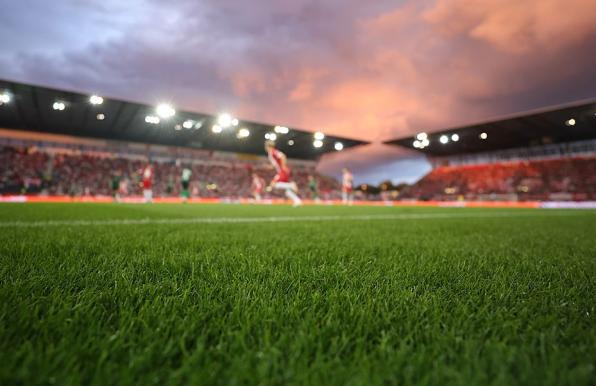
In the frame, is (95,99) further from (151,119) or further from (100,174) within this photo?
(100,174)

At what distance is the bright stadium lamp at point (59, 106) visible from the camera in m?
21.9

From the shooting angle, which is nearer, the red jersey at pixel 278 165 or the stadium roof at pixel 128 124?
the red jersey at pixel 278 165

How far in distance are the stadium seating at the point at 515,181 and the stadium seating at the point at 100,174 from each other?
46.7 feet

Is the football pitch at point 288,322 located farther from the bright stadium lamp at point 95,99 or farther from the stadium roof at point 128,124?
the stadium roof at point 128,124

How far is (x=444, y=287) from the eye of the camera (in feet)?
4.42

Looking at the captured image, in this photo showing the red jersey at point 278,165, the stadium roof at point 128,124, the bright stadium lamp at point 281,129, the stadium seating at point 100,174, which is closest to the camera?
the red jersey at point 278,165

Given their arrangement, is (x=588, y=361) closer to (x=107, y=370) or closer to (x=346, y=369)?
(x=346, y=369)

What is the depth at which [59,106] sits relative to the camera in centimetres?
2250

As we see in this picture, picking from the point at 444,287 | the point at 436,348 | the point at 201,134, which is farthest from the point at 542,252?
the point at 201,134

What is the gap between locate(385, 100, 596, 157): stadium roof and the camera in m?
25.6

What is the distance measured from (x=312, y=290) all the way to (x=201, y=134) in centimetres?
3331

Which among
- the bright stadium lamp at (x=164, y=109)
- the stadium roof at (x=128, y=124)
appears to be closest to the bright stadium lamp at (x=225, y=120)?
the stadium roof at (x=128, y=124)

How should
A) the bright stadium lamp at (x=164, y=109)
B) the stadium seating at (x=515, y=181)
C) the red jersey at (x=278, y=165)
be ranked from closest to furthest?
1. the red jersey at (x=278, y=165)
2. the bright stadium lamp at (x=164, y=109)
3. the stadium seating at (x=515, y=181)

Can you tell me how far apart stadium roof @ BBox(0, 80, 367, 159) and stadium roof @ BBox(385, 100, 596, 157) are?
8.12 meters
